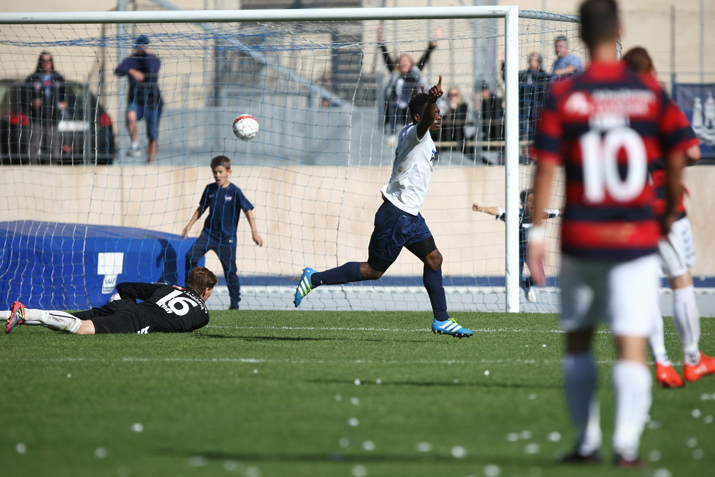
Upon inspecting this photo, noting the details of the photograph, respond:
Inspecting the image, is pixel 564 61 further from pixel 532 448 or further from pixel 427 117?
pixel 532 448

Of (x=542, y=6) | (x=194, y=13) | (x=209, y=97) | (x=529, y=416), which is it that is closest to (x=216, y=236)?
(x=194, y=13)

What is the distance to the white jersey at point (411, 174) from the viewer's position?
729cm

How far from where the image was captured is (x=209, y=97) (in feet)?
51.1

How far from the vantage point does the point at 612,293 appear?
3.16 metres

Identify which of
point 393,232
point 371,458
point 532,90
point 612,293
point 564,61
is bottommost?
point 371,458

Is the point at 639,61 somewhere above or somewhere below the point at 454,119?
below

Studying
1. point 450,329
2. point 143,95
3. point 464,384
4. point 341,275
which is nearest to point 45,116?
point 143,95

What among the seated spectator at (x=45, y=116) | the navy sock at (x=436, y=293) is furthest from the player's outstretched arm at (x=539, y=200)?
the seated spectator at (x=45, y=116)

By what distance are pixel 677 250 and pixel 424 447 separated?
7.80ft

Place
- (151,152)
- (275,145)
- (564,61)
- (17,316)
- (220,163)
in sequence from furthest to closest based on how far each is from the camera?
1. (275,145)
2. (151,152)
3. (564,61)
4. (220,163)
5. (17,316)

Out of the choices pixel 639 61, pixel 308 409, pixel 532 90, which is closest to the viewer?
pixel 308 409

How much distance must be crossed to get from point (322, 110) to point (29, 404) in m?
11.7

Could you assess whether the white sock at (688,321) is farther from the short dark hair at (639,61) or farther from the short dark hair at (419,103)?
the short dark hair at (419,103)

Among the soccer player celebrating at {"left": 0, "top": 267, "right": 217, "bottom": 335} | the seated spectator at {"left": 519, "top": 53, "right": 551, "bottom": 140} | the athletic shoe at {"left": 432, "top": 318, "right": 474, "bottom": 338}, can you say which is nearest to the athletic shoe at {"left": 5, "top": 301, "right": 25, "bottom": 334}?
the soccer player celebrating at {"left": 0, "top": 267, "right": 217, "bottom": 335}
